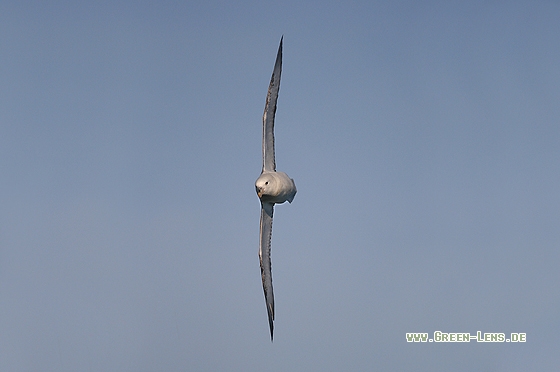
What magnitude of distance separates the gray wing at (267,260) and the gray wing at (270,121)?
2.44m

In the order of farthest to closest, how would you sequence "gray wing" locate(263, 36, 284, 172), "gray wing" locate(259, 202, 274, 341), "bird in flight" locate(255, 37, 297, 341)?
"gray wing" locate(259, 202, 274, 341) → "gray wing" locate(263, 36, 284, 172) → "bird in flight" locate(255, 37, 297, 341)

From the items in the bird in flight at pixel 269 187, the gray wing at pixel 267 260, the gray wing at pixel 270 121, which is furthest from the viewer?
the gray wing at pixel 267 260

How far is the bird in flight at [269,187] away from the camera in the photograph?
3553cm

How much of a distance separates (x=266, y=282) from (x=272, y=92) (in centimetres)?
1063

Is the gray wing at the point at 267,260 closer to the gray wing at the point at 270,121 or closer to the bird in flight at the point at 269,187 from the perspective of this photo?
the bird in flight at the point at 269,187

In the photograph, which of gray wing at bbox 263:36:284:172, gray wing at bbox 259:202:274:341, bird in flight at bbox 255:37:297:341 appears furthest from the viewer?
gray wing at bbox 259:202:274:341

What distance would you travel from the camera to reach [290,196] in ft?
123

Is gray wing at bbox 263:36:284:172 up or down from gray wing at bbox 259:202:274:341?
up

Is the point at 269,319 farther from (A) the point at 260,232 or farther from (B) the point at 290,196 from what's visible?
(B) the point at 290,196

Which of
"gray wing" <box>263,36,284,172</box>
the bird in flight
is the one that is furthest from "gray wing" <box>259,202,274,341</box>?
"gray wing" <box>263,36,284,172</box>

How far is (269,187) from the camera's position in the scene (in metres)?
35.3

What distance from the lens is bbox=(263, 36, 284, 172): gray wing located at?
3794 centimetres

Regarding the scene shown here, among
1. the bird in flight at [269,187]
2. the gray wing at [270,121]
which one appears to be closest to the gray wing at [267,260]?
the bird in flight at [269,187]

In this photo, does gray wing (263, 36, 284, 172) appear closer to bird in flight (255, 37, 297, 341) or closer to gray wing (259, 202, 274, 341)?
bird in flight (255, 37, 297, 341)
